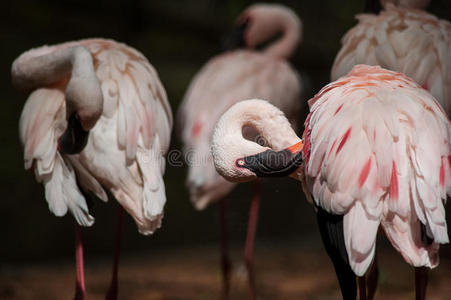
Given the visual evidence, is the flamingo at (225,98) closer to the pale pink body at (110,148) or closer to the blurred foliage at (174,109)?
the blurred foliage at (174,109)

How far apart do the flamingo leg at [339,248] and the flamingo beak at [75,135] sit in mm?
1333

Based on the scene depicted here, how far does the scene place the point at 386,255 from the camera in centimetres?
593

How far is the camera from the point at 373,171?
94.5 inches

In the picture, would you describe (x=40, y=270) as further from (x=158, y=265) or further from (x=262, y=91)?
(x=262, y=91)

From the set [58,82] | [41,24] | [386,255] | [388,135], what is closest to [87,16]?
[41,24]

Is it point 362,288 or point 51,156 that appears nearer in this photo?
point 362,288

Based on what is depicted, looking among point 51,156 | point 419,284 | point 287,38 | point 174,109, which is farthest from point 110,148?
point 174,109

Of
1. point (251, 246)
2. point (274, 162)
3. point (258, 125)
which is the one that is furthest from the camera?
point (251, 246)

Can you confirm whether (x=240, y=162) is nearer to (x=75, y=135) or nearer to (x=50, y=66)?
(x=75, y=135)

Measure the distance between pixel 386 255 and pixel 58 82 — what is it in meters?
3.60

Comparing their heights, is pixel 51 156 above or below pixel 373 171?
below

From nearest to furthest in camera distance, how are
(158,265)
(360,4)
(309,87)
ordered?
(360,4) < (309,87) < (158,265)

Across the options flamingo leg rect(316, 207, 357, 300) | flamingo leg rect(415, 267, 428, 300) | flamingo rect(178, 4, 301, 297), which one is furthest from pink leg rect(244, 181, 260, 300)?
flamingo leg rect(316, 207, 357, 300)

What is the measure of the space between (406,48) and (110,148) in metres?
1.62
